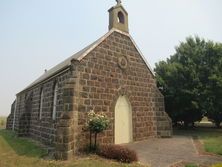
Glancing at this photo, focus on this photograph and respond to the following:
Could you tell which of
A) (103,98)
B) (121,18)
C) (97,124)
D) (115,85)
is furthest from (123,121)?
(121,18)

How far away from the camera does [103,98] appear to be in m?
13.4

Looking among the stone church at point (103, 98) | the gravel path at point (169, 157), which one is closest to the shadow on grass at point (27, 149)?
the stone church at point (103, 98)

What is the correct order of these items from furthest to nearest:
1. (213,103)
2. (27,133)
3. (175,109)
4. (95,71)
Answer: (175,109) → (213,103) → (27,133) → (95,71)

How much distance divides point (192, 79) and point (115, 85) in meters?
10.7

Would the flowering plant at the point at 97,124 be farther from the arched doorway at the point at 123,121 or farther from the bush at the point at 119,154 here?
the arched doorway at the point at 123,121

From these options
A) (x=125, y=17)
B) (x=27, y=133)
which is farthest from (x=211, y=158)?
(x=27, y=133)

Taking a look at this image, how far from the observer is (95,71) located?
1330 cm

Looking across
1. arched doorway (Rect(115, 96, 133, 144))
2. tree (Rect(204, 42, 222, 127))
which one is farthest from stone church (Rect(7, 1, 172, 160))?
tree (Rect(204, 42, 222, 127))

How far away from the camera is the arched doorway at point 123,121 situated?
14.1 m

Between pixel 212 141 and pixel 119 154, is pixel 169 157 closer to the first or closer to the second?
pixel 119 154

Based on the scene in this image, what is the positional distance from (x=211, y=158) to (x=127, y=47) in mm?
9763

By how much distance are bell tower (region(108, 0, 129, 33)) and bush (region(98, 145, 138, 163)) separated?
31.1 feet

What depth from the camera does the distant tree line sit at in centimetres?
2062

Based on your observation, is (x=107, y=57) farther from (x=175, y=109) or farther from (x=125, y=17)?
(x=175, y=109)
